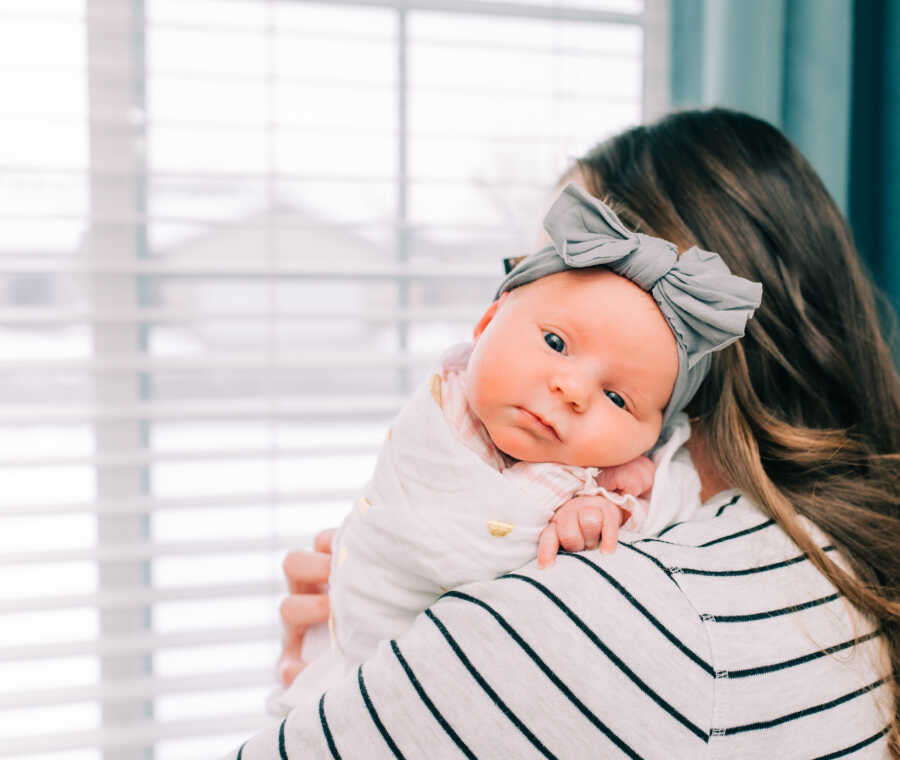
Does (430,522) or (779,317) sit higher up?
(779,317)

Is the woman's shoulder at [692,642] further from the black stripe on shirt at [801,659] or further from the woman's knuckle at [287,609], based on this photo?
the woman's knuckle at [287,609]

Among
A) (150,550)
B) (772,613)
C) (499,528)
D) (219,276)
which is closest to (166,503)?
(150,550)

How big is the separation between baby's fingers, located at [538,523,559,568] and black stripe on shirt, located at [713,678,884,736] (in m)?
0.20

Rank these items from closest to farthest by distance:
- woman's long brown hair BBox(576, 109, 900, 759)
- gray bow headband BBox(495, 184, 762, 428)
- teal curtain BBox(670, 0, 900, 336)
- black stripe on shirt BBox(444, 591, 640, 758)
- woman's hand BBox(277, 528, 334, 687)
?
1. black stripe on shirt BBox(444, 591, 640, 758)
2. gray bow headband BBox(495, 184, 762, 428)
3. woman's long brown hair BBox(576, 109, 900, 759)
4. woman's hand BBox(277, 528, 334, 687)
5. teal curtain BBox(670, 0, 900, 336)

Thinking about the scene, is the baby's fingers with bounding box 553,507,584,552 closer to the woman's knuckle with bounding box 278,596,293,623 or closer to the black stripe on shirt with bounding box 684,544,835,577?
the black stripe on shirt with bounding box 684,544,835,577

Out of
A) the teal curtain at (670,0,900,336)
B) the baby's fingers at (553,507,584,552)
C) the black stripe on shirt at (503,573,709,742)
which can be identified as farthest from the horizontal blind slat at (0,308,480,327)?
the black stripe on shirt at (503,573,709,742)

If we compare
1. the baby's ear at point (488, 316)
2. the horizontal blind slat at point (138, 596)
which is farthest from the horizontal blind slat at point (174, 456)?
the baby's ear at point (488, 316)

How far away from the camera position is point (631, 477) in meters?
0.83

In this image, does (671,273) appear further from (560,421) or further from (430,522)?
(430,522)

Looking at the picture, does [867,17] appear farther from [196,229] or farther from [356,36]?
[196,229]

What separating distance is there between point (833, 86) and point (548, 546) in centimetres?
105

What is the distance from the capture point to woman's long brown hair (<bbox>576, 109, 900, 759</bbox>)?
0.85 metres

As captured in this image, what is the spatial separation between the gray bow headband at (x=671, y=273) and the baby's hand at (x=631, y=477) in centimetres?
8

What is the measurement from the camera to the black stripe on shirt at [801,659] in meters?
0.64
